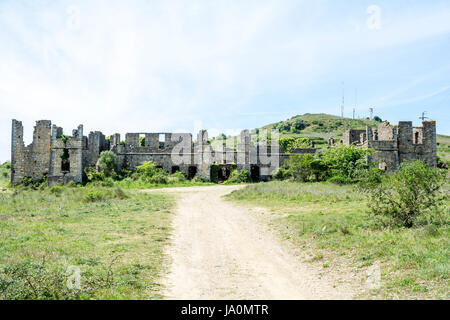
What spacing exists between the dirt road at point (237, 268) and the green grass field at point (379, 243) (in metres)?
0.80

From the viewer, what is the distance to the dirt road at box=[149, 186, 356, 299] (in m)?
5.98

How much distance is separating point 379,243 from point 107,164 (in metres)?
28.2

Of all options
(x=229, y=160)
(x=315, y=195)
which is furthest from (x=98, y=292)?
(x=229, y=160)

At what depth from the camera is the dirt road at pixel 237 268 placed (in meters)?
5.98

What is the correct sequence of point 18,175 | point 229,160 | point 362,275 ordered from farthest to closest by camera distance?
point 229,160
point 18,175
point 362,275

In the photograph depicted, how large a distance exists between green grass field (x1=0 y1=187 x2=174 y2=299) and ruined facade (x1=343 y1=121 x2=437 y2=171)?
2301cm

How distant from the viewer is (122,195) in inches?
754

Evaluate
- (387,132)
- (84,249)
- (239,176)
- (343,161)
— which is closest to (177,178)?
(239,176)

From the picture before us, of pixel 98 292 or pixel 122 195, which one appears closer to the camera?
pixel 98 292

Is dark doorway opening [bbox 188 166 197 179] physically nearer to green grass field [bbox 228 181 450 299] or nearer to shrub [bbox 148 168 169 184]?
shrub [bbox 148 168 169 184]

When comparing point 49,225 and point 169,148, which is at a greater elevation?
point 169,148
